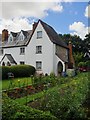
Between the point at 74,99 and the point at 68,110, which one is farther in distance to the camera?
the point at 74,99

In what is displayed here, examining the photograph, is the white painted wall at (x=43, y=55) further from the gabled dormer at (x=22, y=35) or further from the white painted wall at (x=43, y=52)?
the gabled dormer at (x=22, y=35)

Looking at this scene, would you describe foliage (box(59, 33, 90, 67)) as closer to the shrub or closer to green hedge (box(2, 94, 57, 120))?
the shrub

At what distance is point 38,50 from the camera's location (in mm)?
24641

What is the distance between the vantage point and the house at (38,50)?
2389 cm

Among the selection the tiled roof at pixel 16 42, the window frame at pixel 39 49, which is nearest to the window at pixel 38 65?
the window frame at pixel 39 49

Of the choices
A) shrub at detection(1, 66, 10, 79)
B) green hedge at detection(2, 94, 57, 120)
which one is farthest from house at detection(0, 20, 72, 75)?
green hedge at detection(2, 94, 57, 120)

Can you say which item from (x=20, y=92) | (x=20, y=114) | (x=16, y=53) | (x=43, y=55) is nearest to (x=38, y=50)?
(x=43, y=55)

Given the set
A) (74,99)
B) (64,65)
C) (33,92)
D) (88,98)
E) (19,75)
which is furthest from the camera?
(64,65)

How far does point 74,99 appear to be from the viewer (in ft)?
18.7

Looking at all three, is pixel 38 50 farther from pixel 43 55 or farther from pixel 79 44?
pixel 79 44

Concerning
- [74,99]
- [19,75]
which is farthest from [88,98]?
[19,75]

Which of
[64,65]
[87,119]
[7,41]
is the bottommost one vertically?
[87,119]

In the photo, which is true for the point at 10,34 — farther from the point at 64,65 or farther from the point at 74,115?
the point at 74,115

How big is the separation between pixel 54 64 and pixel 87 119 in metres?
18.4
